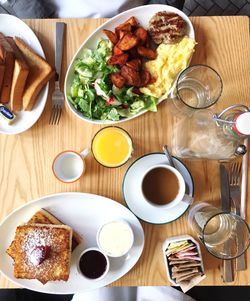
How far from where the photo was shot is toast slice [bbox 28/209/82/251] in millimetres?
1229

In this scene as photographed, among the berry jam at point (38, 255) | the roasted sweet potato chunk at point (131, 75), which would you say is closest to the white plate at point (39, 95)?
the roasted sweet potato chunk at point (131, 75)

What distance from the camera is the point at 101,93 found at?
1.23 meters

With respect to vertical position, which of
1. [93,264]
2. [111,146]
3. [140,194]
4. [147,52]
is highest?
[147,52]

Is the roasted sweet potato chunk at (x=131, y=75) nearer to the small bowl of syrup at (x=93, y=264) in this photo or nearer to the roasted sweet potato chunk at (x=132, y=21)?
the roasted sweet potato chunk at (x=132, y=21)

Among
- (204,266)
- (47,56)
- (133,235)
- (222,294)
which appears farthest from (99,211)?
(222,294)

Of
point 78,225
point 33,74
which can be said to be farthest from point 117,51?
point 78,225

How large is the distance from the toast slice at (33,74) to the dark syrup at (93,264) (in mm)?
482

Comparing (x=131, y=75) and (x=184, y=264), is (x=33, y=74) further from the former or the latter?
(x=184, y=264)

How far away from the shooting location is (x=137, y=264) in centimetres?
125

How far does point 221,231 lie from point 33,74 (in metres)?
0.74

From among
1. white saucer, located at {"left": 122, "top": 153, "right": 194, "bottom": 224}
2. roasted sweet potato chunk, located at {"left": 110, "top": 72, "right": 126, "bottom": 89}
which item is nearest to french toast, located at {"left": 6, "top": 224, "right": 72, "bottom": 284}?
white saucer, located at {"left": 122, "top": 153, "right": 194, "bottom": 224}

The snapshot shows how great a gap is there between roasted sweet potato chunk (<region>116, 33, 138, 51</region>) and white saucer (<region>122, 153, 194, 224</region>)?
0.33 meters

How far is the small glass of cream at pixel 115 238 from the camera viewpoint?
3.88 ft

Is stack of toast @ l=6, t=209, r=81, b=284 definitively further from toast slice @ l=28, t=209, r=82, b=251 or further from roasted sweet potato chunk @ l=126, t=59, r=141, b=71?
roasted sweet potato chunk @ l=126, t=59, r=141, b=71
